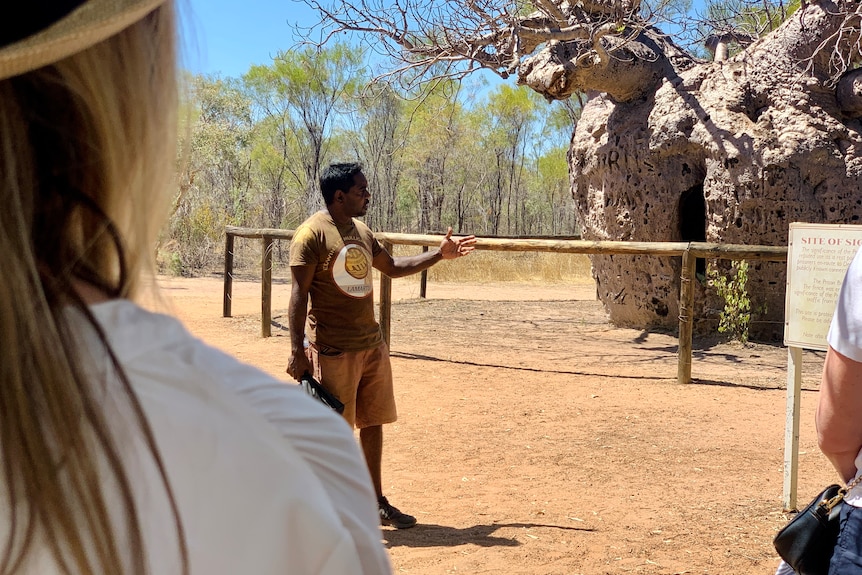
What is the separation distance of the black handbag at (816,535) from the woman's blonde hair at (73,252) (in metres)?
1.62

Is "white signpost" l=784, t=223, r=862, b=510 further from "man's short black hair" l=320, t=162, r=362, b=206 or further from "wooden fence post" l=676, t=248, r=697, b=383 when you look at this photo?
"wooden fence post" l=676, t=248, r=697, b=383

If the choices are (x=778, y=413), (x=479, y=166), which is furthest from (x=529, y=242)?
→ (x=479, y=166)

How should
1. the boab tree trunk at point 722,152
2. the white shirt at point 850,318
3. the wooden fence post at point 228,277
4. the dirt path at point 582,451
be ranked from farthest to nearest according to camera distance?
the wooden fence post at point 228,277
the boab tree trunk at point 722,152
the dirt path at point 582,451
the white shirt at point 850,318

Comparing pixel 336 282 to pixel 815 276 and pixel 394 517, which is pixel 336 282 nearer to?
pixel 394 517

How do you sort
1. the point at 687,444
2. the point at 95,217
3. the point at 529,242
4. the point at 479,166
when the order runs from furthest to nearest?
the point at 479,166 → the point at 529,242 → the point at 687,444 → the point at 95,217

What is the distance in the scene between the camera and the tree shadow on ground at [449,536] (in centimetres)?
386

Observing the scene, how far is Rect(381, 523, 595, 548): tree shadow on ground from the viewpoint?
3861 mm

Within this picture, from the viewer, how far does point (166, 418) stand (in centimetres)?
58

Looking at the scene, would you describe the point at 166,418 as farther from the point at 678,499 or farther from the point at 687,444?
the point at 687,444

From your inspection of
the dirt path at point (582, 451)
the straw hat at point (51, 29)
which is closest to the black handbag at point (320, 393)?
the dirt path at point (582, 451)

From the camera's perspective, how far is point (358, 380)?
3.95 m

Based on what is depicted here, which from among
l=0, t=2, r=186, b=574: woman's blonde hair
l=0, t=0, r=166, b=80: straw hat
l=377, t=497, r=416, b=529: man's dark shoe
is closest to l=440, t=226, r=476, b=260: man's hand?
l=377, t=497, r=416, b=529: man's dark shoe

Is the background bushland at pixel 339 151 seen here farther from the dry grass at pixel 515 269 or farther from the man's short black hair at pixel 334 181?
the man's short black hair at pixel 334 181

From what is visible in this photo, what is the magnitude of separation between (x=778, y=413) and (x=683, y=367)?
44.2 inches
